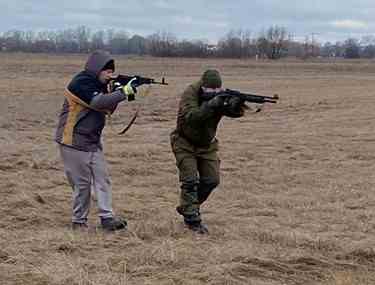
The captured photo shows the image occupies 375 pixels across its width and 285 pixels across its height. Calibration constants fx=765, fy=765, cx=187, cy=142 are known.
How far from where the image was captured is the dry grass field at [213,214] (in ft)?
19.9

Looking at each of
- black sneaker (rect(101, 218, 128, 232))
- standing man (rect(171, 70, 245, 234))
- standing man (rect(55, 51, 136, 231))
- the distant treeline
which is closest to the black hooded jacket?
standing man (rect(55, 51, 136, 231))

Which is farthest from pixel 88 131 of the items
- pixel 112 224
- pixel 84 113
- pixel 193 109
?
pixel 193 109

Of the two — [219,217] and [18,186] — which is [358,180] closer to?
[219,217]

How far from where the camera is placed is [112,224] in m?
7.44

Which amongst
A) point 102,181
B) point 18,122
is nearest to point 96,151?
point 102,181

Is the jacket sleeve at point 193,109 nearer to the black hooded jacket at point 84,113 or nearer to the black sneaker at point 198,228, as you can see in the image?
the black hooded jacket at point 84,113

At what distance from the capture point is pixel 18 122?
1889 centimetres

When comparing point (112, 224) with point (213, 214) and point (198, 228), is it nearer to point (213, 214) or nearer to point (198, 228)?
point (198, 228)

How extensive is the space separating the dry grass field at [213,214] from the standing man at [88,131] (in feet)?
0.94

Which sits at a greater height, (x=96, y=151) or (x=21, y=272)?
(x=96, y=151)

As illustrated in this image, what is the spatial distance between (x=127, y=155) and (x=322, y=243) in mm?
6433

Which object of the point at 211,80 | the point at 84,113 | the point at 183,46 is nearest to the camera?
the point at 84,113

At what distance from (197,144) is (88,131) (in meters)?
1.14

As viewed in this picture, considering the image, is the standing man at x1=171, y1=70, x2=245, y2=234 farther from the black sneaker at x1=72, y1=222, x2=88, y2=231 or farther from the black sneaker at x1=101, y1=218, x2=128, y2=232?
the black sneaker at x1=72, y1=222, x2=88, y2=231
